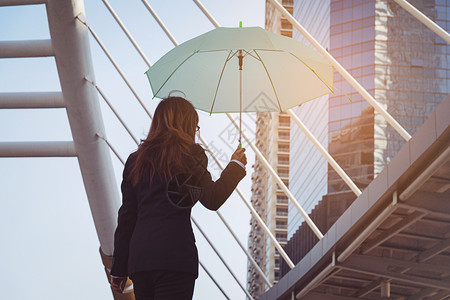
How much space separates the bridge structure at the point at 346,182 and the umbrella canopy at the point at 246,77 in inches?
34.3

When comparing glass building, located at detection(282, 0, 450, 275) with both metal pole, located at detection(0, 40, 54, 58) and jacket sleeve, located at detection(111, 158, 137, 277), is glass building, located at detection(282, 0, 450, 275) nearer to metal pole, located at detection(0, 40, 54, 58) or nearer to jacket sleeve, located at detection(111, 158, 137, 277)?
metal pole, located at detection(0, 40, 54, 58)

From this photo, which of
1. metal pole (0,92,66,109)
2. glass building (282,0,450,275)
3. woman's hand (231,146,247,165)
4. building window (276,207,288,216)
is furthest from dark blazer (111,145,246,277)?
building window (276,207,288,216)

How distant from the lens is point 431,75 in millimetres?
72562

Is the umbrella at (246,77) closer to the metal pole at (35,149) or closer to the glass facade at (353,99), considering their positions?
the metal pole at (35,149)

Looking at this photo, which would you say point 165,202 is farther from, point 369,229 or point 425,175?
point 369,229

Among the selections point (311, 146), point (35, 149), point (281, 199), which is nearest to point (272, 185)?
point (281, 199)

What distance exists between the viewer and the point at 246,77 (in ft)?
17.6

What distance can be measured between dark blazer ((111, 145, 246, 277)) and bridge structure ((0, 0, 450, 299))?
7.72ft

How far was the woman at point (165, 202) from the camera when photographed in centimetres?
270

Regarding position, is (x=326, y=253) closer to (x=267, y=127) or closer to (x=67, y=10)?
(x=67, y=10)

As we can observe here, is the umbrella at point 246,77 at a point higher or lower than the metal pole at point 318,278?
higher

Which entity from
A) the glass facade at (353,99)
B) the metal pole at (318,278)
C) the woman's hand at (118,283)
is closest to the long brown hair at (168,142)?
the woman's hand at (118,283)

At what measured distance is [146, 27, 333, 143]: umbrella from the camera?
17.6 ft

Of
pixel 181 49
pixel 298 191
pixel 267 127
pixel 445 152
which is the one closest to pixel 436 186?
pixel 445 152
